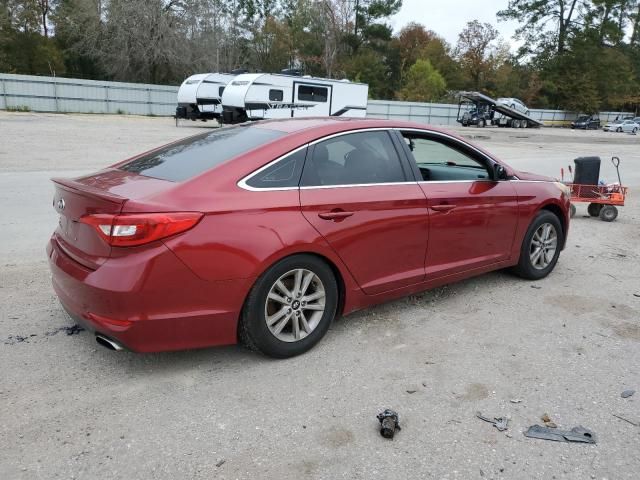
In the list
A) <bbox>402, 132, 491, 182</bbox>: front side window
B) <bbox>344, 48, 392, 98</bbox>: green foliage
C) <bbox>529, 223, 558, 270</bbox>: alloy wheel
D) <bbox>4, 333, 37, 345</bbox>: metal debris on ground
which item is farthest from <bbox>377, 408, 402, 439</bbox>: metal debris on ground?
<bbox>344, 48, 392, 98</bbox>: green foliage

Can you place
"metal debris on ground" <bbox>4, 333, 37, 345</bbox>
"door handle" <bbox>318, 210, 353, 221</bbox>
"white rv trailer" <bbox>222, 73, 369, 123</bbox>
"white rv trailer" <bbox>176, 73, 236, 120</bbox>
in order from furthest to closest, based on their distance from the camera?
1. "white rv trailer" <bbox>176, 73, 236, 120</bbox>
2. "white rv trailer" <bbox>222, 73, 369, 123</bbox>
3. "metal debris on ground" <bbox>4, 333, 37, 345</bbox>
4. "door handle" <bbox>318, 210, 353, 221</bbox>

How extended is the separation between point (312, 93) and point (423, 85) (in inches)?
1265

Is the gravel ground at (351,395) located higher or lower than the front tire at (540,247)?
lower

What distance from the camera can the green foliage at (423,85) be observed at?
55500 millimetres

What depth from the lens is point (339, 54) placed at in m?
61.1

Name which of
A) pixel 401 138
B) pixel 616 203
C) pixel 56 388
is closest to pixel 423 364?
pixel 401 138

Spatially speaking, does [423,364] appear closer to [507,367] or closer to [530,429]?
[507,367]

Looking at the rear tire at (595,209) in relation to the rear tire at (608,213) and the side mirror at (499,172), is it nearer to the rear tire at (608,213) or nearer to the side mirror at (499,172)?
the rear tire at (608,213)

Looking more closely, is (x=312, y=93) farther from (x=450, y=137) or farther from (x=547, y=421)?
(x=547, y=421)

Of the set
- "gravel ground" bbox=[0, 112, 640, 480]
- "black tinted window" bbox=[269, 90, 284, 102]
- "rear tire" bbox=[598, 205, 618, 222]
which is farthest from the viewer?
"black tinted window" bbox=[269, 90, 284, 102]

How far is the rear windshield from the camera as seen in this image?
3.48m

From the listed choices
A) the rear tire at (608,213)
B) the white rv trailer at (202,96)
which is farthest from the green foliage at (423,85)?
the rear tire at (608,213)

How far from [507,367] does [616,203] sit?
19.4 feet

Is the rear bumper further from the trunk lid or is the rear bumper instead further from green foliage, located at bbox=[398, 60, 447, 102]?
green foliage, located at bbox=[398, 60, 447, 102]
